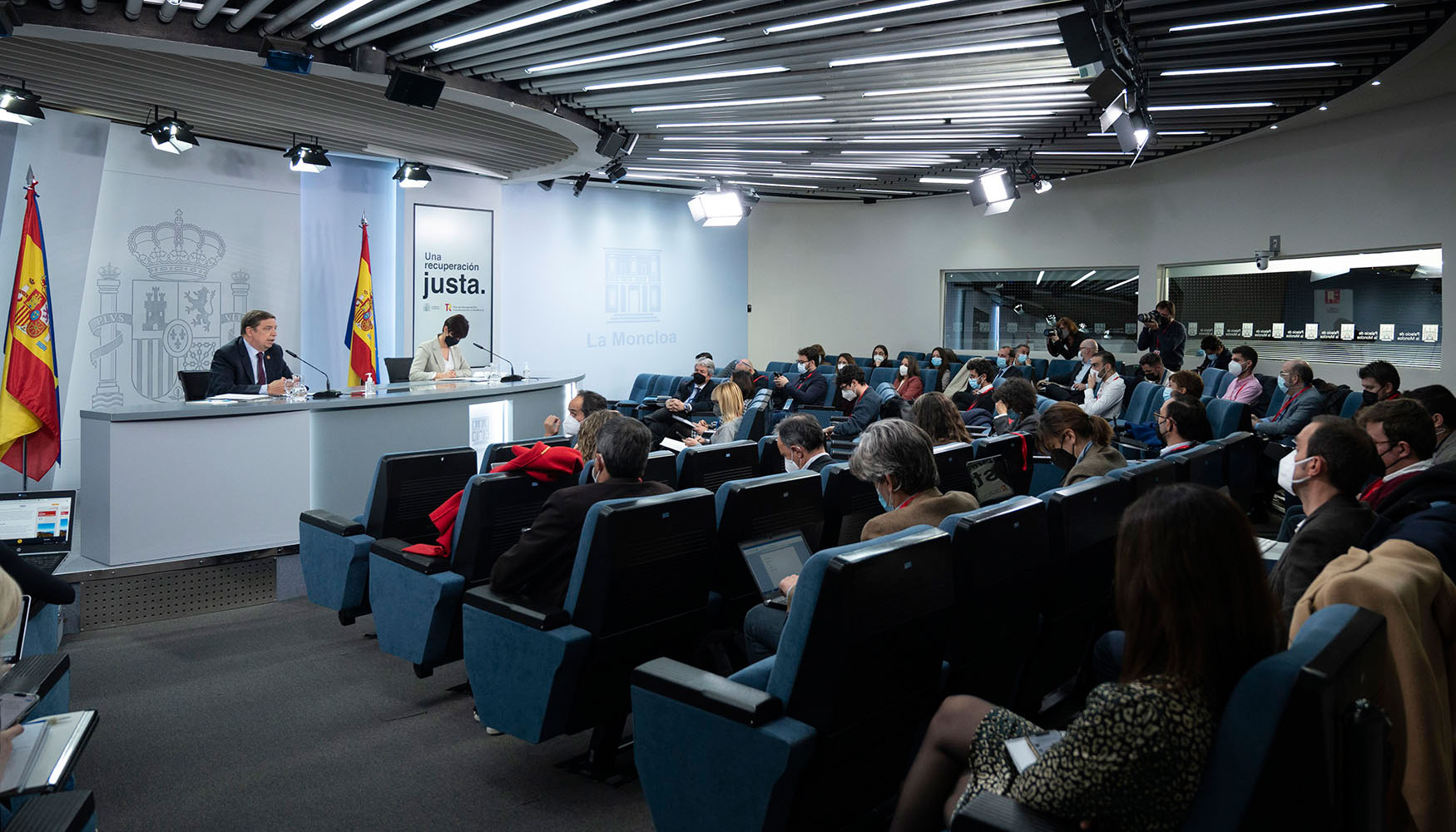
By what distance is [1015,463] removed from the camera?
16.8 feet

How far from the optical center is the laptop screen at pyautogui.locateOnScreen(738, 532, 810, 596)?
3246 millimetres

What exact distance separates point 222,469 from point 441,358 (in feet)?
10.9

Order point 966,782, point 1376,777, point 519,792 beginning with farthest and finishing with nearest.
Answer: point 519,792 < point 966,782 < point 1376,777

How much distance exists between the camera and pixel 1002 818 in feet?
5.91

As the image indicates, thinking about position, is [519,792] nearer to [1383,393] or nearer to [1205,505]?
[1205,505]

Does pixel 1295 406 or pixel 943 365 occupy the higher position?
pixel 943 365

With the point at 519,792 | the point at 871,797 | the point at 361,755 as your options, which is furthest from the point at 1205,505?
the point at 361,755

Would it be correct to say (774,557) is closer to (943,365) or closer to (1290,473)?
(1290,473)

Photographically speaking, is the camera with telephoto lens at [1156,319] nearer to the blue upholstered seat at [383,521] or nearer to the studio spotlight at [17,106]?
the blue upholstered seat at [383,521]

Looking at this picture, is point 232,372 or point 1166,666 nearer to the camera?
point 1166,666

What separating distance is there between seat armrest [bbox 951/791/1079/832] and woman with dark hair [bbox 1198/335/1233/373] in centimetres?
975

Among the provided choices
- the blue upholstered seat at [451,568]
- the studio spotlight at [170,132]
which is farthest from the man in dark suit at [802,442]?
the studio spotlight at [170,132]

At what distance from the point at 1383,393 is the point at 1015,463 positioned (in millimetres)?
2886

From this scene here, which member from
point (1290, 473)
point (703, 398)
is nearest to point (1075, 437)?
point (1290, 473)
